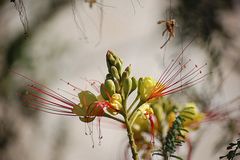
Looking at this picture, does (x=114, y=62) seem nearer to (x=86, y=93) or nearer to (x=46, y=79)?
(x=86, y=93)

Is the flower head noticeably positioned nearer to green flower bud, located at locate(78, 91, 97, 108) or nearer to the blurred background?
green flower bud, located at locate(78, 91, 97, 108)

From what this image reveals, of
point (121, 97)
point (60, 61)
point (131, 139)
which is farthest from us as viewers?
point (60, 61)

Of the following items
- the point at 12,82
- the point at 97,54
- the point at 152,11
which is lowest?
the point at 12,82

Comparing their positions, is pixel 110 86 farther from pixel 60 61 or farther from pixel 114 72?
pixel 60 61

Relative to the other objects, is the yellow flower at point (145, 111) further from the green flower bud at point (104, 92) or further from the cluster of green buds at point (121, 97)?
the green flower bud at point (104, 92)

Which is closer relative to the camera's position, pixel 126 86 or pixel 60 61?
pixel 126 86

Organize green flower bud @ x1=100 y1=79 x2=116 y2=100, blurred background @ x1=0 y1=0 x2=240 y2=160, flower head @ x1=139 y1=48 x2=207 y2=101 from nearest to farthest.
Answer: green flower bud @ x1=100 y1=79 x2=116 y2=100 < flower head @ x1=139 y1=48 x2=207 y2=101 < blurred background @ x1=0 y1=0 x2=240 y2=160

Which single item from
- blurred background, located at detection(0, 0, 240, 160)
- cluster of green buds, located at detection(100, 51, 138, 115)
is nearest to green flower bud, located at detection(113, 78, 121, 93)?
cluster of green buds, located at detection(100, 51, 138, 115)

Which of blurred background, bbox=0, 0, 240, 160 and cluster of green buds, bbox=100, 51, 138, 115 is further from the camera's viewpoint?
blurred background, bbox=0, 0, 240, 160

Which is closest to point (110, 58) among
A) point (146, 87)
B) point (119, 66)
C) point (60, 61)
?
point (119, 66)

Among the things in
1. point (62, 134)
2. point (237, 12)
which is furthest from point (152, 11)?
point (62, 134)

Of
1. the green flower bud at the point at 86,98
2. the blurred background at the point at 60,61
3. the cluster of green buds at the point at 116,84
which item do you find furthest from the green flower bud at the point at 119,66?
the blurred background at the point at 60,61
